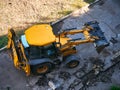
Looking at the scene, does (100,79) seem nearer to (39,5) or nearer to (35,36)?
(35,36)

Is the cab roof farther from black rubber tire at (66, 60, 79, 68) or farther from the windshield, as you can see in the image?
black rubber tire at (66, 60, 79, 68)

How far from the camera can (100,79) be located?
39.9ft

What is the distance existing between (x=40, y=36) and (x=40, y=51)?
23.7 inches

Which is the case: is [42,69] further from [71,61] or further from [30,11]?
[30,11]

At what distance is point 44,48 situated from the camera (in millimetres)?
11227

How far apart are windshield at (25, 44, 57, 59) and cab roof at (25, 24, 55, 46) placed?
232mm

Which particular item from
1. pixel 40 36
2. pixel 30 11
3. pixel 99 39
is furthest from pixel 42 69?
pixel 30 11

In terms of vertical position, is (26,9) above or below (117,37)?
above

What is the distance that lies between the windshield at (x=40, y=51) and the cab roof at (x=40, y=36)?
232mm

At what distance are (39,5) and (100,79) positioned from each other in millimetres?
5467

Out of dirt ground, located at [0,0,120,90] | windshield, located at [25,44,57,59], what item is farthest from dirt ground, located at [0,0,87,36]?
windshield, located at [25,44,57,59]

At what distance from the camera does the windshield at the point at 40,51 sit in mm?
11175

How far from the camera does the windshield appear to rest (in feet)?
36.7

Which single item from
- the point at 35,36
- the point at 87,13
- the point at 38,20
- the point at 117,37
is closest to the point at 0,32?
the point at 38,20
